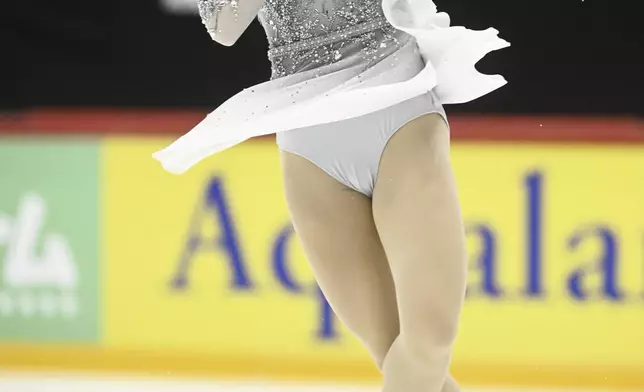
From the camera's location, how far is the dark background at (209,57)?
3.23 metres

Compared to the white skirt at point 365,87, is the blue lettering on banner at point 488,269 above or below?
below

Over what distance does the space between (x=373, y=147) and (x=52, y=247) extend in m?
1.94

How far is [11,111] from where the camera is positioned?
11.3 ft

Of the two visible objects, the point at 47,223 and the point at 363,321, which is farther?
the point at 47,223

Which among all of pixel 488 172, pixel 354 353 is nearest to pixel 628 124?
pixel 488 172

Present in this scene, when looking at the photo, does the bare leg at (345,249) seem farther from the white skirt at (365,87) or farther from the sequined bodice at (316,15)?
the sequined bodice at (316,15)

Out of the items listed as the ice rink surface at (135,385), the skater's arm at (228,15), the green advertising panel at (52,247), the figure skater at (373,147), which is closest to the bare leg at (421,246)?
the figure skater at (373,147)

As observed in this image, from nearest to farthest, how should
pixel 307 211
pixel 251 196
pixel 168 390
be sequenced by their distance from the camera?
pixel 307 211 → pixel 168 390 → pixel 251 196

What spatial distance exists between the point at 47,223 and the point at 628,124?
1.96m

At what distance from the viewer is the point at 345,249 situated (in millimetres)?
1788

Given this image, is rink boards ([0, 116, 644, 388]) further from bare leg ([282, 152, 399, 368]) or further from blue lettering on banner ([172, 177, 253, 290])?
bare leg ([282, 152, 399, 368])

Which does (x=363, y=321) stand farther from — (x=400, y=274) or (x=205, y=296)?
(x=205, y=296)

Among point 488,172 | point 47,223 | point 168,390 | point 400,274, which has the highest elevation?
point 400,274

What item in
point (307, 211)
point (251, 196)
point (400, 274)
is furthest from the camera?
point (251, 196)
